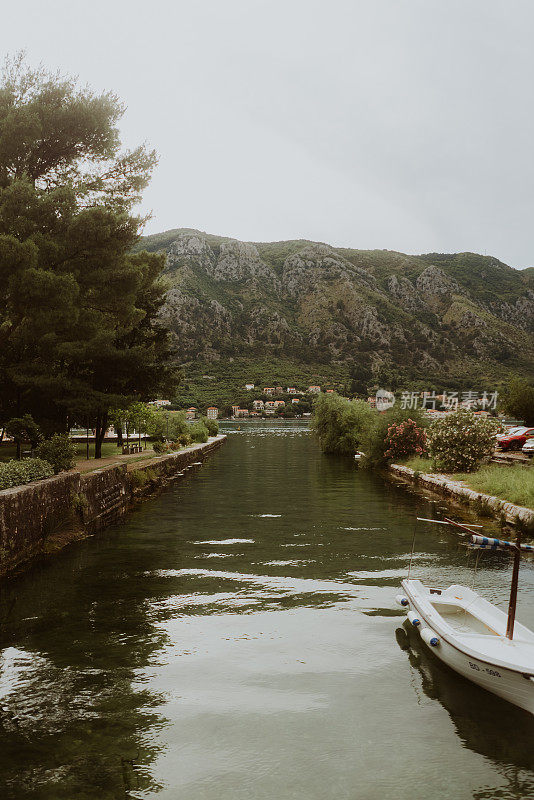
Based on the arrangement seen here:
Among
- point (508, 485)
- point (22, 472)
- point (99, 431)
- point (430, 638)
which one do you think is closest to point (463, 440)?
point (508, 485)

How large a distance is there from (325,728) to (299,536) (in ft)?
31.7

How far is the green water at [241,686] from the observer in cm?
480

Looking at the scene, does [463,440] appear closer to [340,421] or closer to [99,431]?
[99,431]

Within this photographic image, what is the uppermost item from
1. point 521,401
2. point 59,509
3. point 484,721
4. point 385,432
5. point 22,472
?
point 521,401

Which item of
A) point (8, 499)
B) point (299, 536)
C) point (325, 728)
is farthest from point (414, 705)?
point (299, 536)

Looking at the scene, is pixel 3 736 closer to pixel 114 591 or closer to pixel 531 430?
pixel 114 591

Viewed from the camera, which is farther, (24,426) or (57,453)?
(24,426)

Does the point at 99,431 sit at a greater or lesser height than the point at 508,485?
greater

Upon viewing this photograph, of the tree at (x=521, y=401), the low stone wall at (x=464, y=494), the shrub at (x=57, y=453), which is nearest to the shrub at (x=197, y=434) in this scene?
the low stone wall at (x=464, y=494)

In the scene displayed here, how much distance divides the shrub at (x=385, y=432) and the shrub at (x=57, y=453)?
22.3 meters

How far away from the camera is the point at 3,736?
5.39 m

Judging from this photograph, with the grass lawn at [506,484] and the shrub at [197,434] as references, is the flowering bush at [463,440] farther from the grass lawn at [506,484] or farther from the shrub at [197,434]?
the shrub at [197,434]

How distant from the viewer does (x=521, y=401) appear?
51344mm

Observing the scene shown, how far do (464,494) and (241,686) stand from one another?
14473mm
